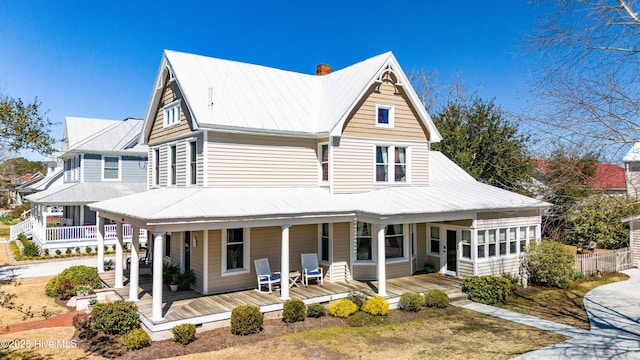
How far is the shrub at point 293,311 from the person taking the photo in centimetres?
1285

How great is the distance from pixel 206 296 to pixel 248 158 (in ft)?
17.2

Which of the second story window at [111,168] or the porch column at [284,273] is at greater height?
the second story window at [111,168]

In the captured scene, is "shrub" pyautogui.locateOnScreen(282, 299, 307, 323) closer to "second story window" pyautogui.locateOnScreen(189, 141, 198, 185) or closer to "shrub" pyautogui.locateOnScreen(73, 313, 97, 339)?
"shrub" pyautogui.locateOnScreen(73, 313, 97, 339)

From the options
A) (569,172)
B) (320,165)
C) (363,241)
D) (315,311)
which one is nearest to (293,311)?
(315,311)

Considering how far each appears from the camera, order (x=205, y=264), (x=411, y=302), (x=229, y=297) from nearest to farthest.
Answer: (x=411, y=302) < (x=229, y=297) < (x=205, y=264)

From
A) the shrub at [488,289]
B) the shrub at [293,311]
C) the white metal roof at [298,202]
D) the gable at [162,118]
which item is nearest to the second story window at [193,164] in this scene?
the white metal roof at [298,202]

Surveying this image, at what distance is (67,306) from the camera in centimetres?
1529

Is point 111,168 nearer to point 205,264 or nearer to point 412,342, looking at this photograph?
point 205,264

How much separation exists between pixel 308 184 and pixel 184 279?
6087mm

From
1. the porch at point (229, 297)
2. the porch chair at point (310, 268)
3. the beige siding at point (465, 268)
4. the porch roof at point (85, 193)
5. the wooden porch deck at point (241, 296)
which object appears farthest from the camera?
the porch roof at point (85, 193)

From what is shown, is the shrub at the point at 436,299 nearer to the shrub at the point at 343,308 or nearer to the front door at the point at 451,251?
the shrub at the point at 343,308

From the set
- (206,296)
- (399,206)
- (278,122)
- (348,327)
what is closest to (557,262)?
(399,206)

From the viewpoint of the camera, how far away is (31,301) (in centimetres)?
1602

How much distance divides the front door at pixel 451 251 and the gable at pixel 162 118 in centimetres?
1179
